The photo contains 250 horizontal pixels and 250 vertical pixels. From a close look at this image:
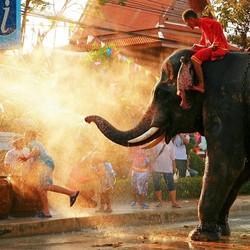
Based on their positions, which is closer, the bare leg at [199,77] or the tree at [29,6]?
the bare leg at [199,77]

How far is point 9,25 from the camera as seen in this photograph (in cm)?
1341

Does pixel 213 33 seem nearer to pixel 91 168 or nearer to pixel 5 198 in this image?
pixel 5 198

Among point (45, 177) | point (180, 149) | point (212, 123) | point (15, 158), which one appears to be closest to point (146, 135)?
point (212, 123)

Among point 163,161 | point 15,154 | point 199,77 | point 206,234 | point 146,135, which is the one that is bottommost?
point 206,234

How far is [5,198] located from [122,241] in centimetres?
321

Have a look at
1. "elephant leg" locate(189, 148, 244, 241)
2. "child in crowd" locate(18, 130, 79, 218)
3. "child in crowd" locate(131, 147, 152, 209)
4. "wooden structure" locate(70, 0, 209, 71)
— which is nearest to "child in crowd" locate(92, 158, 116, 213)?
"child in crowd" locate(18, 130, 79, 218)

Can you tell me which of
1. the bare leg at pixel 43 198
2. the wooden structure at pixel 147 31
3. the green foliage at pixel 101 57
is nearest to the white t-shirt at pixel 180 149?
the green foliage at pixel 101 57

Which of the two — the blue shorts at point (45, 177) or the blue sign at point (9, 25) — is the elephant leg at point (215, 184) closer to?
the blue shorts at point (45, 177)

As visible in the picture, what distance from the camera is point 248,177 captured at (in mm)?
10062

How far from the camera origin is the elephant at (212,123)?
8906 mm

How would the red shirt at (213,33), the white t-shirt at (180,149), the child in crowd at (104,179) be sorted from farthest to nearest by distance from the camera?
the white t-shirt at (180,149), the child in crowd at (104,179), the red shirt at (213,33)

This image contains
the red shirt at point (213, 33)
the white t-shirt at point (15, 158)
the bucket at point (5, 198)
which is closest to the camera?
the red shirt at point (213, 33)

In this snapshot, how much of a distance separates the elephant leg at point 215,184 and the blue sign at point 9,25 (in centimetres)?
546

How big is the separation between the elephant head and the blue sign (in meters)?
4.29
